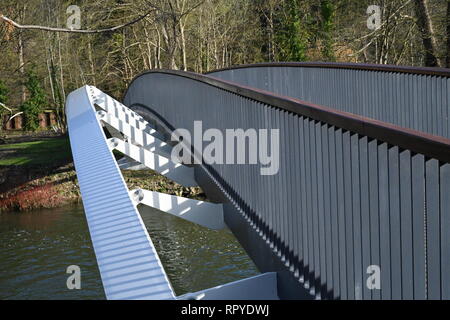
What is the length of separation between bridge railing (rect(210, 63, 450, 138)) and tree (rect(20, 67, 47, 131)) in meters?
34.0

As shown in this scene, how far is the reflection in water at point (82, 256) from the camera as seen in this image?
17.2m

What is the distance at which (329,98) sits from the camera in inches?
486

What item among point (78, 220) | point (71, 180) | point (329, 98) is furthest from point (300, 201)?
point (71, 180)

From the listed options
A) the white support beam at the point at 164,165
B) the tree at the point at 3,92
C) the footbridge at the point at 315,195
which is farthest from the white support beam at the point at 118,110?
the tree at the point at 3,92

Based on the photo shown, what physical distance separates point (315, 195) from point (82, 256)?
1561 centimetres

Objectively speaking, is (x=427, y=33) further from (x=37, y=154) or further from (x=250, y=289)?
(x=250, y=289)

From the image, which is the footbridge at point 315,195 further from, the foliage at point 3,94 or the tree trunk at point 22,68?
the tree trunk at point 22,68

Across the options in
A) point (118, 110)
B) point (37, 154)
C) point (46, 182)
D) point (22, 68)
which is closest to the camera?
point (118, 110)

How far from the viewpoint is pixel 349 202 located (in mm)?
4328

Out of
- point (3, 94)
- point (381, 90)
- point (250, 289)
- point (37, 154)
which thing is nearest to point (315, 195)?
point (250, 289)

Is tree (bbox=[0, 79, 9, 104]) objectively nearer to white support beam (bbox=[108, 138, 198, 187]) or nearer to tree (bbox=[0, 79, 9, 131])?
tree (bbox=[0, 79, 9, 131])

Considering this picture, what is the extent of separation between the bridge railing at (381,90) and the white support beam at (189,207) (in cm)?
267
